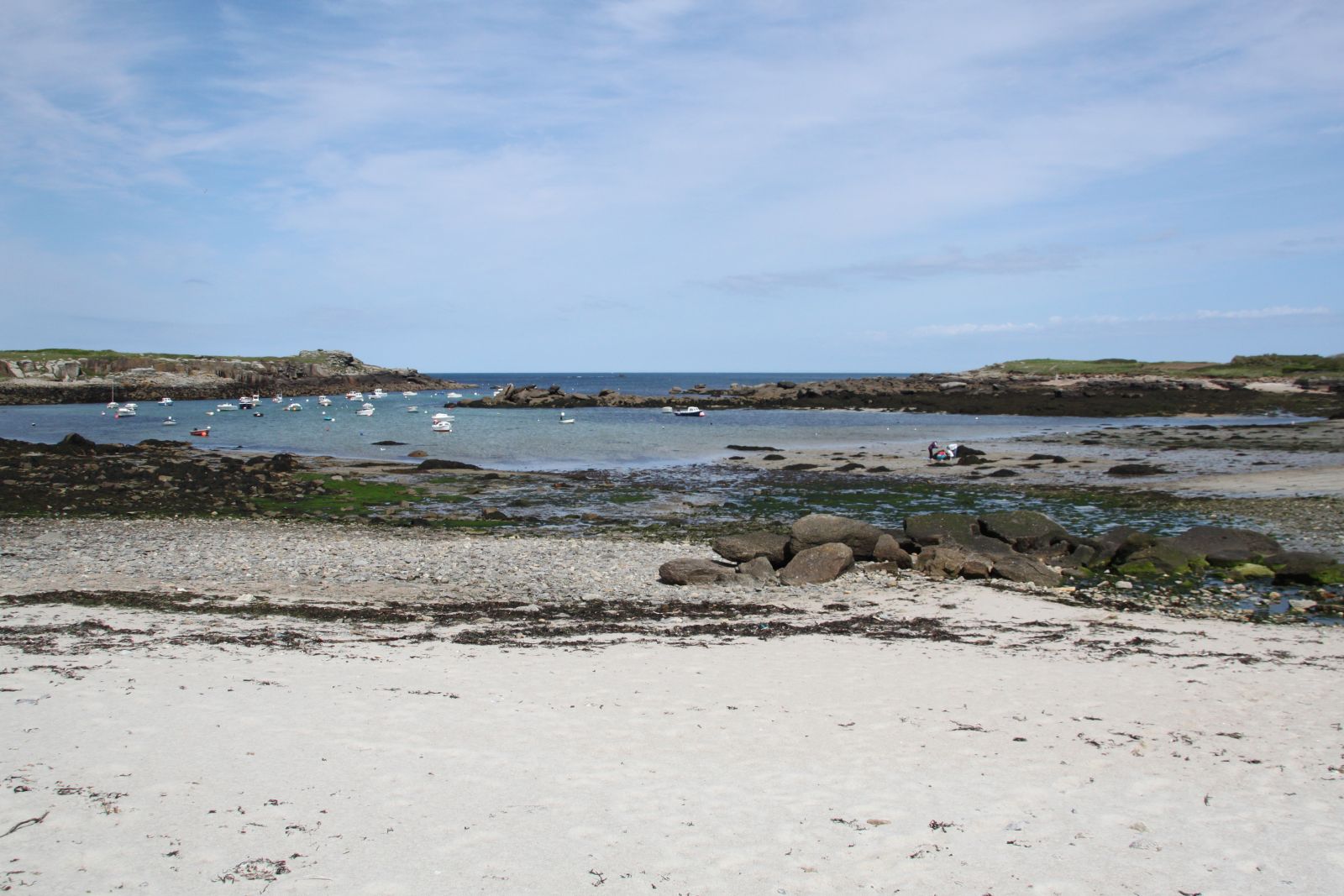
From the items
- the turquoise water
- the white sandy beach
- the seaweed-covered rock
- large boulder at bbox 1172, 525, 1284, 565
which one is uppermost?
the turquoise water

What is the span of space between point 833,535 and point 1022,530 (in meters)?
5.60

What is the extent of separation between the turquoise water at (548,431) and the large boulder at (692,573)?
2849cm

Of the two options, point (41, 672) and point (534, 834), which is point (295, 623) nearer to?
point (41, 672)

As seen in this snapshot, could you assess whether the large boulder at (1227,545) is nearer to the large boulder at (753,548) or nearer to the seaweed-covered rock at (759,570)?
the large boulder at (753,548)

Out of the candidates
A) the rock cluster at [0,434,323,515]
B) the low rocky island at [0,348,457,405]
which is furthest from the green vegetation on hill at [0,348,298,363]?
the rock cluster at [0,434,323,515]

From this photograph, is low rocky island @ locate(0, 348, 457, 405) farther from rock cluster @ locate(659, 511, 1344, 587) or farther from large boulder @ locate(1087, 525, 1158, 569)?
large boulder @ locate(1087, 525, 1158, 569)

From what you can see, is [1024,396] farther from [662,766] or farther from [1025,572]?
[662,766]

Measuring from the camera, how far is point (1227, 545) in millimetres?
20594

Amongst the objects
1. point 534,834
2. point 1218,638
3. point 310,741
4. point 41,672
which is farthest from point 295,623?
point 1218,638

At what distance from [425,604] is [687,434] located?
54.2 m

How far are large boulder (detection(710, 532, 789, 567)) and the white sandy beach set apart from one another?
23.7 ft

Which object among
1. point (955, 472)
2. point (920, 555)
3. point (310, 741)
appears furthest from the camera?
point (955, 472)

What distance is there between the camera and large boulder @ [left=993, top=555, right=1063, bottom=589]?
760 inches

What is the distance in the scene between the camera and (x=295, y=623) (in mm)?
14391
